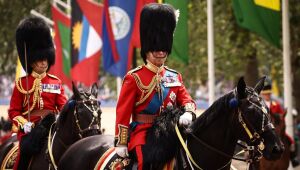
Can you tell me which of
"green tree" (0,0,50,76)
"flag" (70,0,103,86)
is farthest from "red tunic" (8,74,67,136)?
"green tree" (0,0,50,76)

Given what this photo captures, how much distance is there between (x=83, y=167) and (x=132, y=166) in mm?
1144

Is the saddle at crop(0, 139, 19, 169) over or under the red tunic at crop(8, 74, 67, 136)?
under

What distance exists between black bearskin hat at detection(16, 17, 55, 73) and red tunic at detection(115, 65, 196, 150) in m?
3.46

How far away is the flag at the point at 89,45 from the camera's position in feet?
80.3

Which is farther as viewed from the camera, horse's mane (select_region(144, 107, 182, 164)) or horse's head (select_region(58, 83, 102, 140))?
horse's head (select_region(58, 83, 102, 140))

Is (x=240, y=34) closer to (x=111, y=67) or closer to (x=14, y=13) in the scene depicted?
(x=111, y=67)

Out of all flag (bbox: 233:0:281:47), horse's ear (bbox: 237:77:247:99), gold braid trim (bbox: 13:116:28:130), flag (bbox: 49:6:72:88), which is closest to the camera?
horse's ear (bbox: 237:77:247:99)

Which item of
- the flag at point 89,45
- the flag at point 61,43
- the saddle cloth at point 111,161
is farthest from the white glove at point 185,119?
the flag at point 61,43

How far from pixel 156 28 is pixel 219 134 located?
1.36m

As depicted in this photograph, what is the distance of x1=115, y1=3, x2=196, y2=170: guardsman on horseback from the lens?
984 centimetres

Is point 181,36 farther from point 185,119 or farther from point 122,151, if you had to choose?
point 185,119

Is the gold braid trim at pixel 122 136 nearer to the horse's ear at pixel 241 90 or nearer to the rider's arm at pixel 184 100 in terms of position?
the rider's arm at pixel 184 100

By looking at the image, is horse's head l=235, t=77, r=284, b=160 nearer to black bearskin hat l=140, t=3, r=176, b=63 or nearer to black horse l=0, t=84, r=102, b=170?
black bearskin hat l=140, t=3, r=176, b=63

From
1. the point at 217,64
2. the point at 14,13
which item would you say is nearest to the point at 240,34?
the point at 217,64
